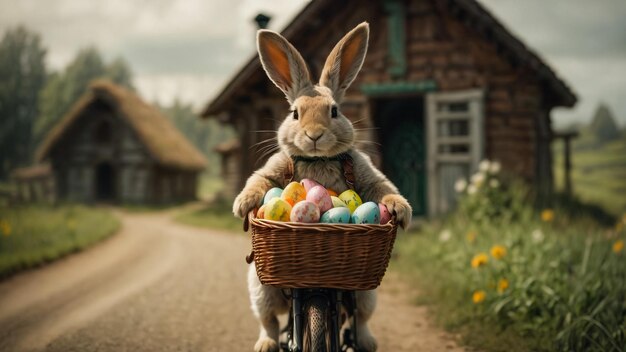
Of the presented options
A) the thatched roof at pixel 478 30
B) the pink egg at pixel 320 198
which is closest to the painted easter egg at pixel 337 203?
the pink egg at pixel 320 198

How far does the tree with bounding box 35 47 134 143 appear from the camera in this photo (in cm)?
2520

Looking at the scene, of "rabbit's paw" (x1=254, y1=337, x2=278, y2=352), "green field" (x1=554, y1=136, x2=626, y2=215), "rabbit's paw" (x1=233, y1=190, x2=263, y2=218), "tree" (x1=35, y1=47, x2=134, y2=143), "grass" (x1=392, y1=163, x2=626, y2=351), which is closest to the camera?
"rabbit's paw" (x1=233, y1=190, x2=263, y2=218)

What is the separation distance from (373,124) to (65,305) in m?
5.46

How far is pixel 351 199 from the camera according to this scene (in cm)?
246

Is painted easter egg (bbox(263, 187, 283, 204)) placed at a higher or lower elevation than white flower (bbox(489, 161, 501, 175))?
higher

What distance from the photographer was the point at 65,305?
458 centimetres

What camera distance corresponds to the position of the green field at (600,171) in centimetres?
1695

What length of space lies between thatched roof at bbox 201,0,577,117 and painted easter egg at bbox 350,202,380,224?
574cm

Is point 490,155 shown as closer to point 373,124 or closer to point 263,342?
point 373,124

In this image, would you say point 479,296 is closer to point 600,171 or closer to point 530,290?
point 530,290

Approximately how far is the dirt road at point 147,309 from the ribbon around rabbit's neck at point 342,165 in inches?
58.8

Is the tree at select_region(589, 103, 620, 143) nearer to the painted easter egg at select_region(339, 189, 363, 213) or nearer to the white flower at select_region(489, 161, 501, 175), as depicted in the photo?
the white flower at select_region(489, 161, 501, 175)

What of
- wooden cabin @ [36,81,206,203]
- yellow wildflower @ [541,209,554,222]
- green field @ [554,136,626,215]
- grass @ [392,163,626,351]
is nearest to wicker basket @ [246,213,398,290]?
grass @ [392,163,626,351]

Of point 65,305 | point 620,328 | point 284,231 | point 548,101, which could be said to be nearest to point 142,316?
point 65,305
